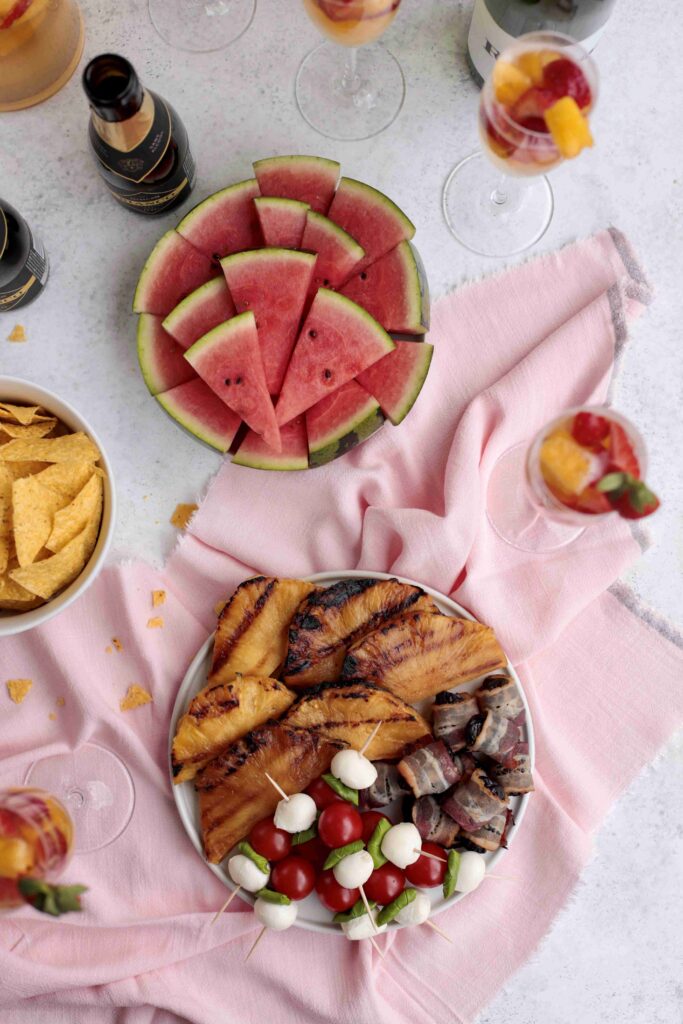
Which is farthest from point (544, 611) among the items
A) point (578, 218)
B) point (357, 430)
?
point (578, 218)

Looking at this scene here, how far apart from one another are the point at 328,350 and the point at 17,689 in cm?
99

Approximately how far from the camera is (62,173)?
2096 millimetres

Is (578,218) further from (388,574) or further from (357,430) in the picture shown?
(388,574)

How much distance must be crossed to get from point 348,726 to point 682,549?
875mm

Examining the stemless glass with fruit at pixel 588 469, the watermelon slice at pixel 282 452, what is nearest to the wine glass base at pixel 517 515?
the stemless glass with fruit at pixel 588 469

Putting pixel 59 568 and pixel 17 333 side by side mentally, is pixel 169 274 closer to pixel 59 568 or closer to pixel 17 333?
pixel 17 333

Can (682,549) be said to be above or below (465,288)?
below

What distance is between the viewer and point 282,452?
1.92 meters

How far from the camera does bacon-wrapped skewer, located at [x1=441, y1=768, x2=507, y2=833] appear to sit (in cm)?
182

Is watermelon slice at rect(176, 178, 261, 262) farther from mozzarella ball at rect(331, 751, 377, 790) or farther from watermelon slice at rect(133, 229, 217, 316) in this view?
mozzarella ball at rect(331, 751, 377, 790)

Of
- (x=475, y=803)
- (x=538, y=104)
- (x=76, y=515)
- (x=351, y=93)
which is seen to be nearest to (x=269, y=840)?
(x=475, y=803)

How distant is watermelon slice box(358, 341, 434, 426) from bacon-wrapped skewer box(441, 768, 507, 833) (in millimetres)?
732

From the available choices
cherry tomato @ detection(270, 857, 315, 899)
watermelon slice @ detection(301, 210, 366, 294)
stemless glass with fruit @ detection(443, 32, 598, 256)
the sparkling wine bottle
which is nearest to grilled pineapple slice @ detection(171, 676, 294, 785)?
cherry tomato @ detection(270, 857, 315, 899)

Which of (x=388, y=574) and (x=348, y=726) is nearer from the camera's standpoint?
(x=348, y=726)
